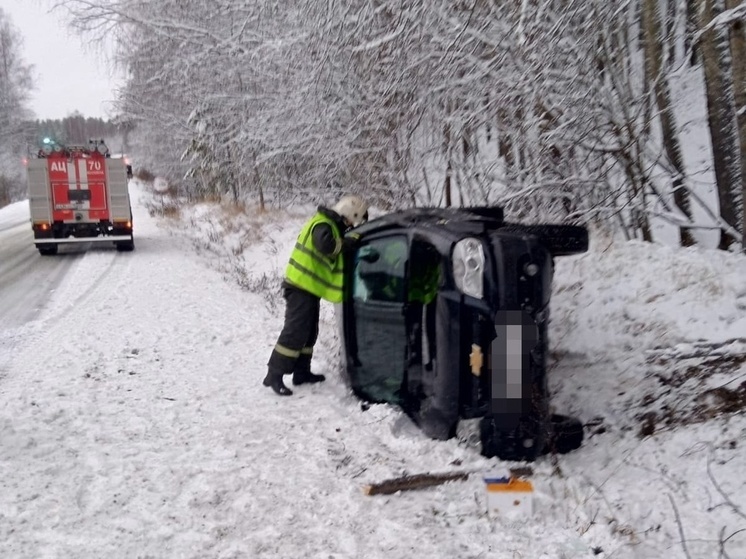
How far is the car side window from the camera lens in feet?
14.4

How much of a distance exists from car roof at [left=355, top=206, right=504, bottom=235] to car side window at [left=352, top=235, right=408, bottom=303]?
0.11 metres

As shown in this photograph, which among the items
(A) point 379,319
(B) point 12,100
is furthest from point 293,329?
(B) point 12,100

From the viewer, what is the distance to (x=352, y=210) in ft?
17.4

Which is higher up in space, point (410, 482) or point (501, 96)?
point (501, 96)

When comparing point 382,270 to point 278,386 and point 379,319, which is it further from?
point 278,386

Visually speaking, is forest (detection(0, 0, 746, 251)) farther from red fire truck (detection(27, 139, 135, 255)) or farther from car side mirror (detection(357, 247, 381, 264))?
red fire truck (detection(27, 139, 135, 255))

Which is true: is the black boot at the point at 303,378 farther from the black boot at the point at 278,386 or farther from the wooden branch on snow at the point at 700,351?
the wooden branch on snow at the point at 700,351

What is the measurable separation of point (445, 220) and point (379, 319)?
0.95 metres

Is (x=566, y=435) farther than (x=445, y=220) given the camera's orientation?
No

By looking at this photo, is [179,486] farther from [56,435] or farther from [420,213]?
[420,213]

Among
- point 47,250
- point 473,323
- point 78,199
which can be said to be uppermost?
point 78,199

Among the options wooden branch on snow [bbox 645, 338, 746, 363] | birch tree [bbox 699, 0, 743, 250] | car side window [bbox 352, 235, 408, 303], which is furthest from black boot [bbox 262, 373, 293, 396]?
birch tree [bbox 699, 0, 743, 250]

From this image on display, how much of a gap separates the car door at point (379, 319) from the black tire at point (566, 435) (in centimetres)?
113

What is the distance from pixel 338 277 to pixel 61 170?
A: 13500 millimetres
